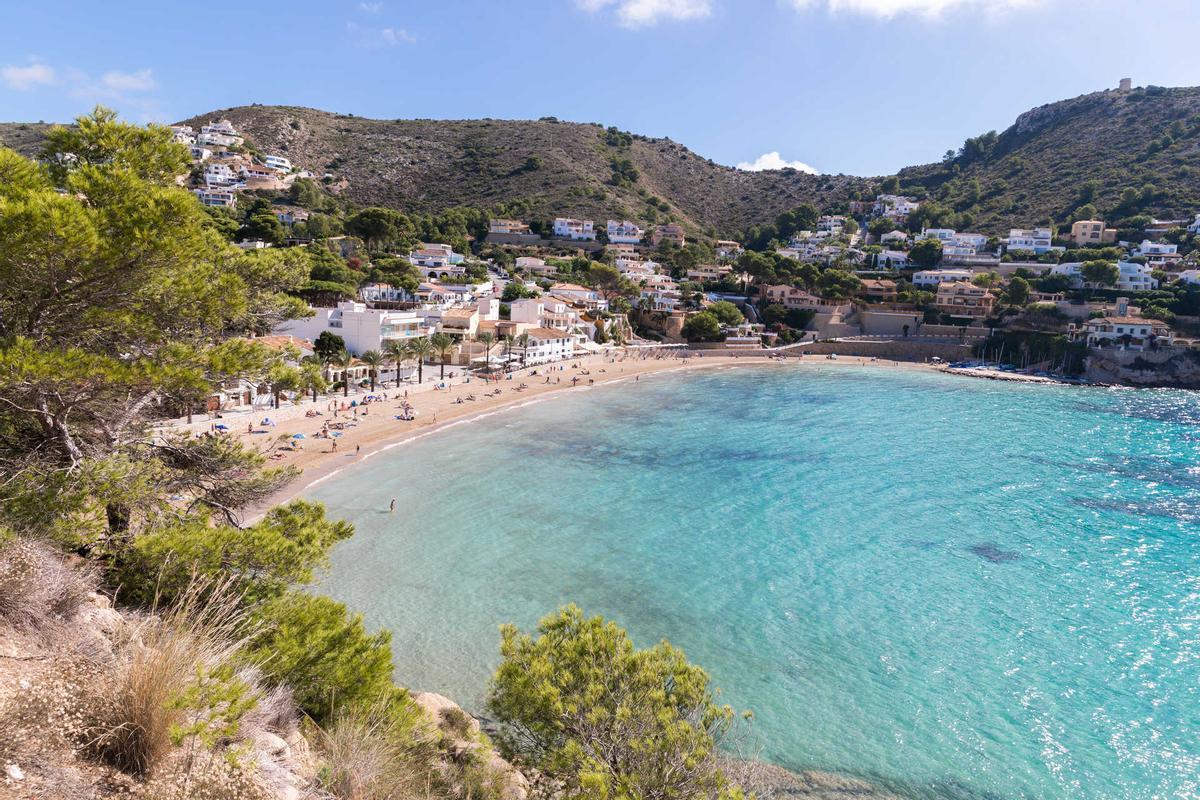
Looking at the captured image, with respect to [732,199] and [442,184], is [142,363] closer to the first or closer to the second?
[442,184]

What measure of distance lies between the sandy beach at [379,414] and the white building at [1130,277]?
5637 cm

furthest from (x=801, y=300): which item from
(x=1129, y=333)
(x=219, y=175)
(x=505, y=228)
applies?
(x=219, y=175)

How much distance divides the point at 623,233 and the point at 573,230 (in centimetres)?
854

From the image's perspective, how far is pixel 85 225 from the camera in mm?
7477

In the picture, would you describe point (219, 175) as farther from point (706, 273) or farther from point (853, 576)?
point (853, 576)

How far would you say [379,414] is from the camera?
38.3 m

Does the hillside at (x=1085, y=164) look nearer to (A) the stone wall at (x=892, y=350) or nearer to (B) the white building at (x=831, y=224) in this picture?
(B) the white building at (x=831, y=224)

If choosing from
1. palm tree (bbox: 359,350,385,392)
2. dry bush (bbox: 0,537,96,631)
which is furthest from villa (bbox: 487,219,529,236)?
dry bush (bbox: 0,537,96,631)

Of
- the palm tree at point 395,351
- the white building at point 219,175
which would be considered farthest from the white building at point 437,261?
the white building at point 219,175

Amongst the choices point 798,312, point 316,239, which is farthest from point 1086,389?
point 316,239

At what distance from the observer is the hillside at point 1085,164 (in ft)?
347

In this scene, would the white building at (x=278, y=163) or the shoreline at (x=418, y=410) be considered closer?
the shoreline at (x=418, y=410)

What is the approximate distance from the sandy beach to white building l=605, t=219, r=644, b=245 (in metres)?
48.2

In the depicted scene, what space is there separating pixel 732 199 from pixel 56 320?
15363cm
